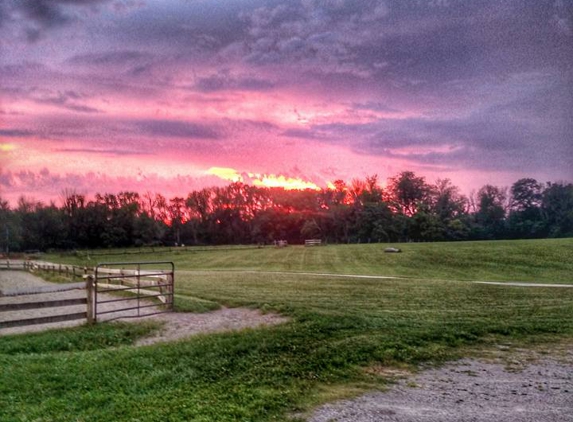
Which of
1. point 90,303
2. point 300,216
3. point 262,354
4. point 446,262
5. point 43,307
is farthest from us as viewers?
point 300,216

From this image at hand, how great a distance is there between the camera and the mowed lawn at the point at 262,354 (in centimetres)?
626

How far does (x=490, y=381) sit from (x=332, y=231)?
90.1 meters

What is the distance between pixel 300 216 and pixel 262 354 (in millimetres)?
88942

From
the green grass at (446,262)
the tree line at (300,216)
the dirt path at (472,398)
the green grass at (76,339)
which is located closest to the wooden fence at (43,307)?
the green grass at (76,339)

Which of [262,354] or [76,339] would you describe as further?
[76,339]

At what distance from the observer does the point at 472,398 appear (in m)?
6.71

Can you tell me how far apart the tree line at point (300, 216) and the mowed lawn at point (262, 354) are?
7137cm

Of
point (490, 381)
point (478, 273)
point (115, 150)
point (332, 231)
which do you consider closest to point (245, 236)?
point (332, 231)

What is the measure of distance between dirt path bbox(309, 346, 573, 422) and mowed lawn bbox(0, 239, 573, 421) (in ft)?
1.57

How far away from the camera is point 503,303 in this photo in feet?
54.0

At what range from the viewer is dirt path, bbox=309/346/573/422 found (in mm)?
6004

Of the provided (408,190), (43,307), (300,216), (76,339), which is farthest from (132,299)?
(408,190)

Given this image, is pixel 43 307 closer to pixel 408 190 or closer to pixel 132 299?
pixel 132 299

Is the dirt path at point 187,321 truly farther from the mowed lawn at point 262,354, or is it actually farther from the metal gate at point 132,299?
the mowed lawn at point 262,354
